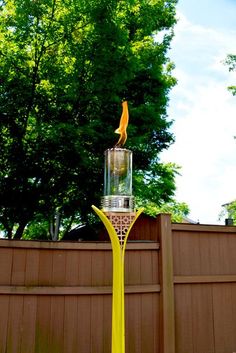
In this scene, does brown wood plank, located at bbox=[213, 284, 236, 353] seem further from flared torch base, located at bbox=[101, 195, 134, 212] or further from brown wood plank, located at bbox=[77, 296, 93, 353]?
flared torch base, located at bbox=[101, 195, 134, 212]

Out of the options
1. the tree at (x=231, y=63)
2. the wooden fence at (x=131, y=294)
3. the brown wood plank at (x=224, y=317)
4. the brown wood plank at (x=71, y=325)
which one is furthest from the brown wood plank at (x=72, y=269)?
the tree at (x=231, y=63)

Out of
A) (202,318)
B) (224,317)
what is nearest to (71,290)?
(202,318)

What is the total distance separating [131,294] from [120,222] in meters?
1.25

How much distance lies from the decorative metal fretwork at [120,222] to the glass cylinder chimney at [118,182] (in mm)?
41

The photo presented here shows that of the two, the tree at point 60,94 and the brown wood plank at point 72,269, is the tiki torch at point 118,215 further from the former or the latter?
the tree at point 60,94

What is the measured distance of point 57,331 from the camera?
11.4ft

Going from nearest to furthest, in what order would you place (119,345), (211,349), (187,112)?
(119,345) < (211,349) < (187,112)

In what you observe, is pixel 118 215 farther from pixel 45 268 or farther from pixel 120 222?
pixel 45 268

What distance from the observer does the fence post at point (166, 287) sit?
3.65 meters

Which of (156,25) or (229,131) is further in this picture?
(229,131)

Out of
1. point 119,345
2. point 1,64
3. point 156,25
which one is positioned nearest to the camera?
point 119,345

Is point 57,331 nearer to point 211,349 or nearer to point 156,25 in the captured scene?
point 211,349

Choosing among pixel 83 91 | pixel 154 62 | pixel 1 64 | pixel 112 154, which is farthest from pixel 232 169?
pixel 112 154

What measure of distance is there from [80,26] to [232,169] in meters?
8.16
